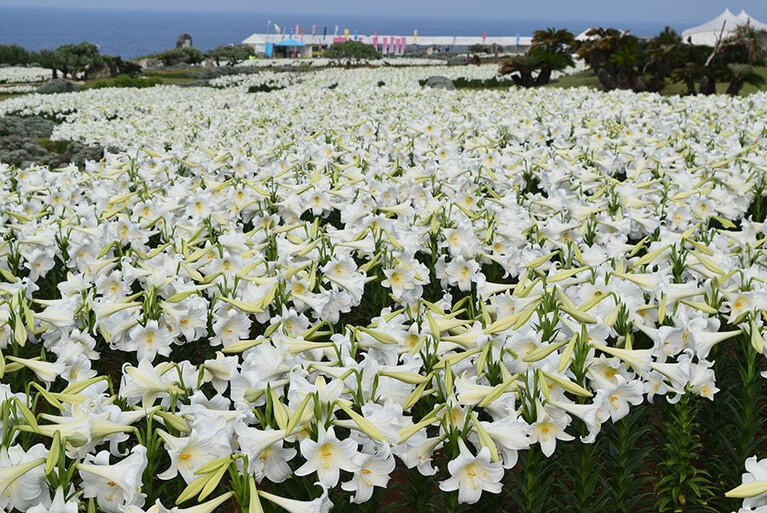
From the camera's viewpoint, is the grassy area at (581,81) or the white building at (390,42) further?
the white building at (390,42)

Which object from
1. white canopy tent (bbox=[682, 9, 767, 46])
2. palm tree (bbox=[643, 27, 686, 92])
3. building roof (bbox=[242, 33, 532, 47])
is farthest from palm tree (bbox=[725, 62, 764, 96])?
building roof (bbox=[242, 33, 532, 47])

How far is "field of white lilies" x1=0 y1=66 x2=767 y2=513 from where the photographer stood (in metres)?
2.31

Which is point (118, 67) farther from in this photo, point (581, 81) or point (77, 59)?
point (581, 81)

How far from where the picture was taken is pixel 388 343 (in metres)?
2.84

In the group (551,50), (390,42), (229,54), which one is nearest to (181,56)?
(229,54)

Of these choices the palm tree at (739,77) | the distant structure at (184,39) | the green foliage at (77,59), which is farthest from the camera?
the distant structure at (184,39)

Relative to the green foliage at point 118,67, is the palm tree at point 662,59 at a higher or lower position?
higher

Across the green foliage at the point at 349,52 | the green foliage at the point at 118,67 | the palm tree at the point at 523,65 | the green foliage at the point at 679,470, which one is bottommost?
the green foliage at the point at 679,470

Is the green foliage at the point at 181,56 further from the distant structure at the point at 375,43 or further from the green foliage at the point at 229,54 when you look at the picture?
the distant structure at the point at 375,43

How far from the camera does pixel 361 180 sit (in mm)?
6262

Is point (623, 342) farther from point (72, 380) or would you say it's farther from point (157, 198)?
point (157, 198)

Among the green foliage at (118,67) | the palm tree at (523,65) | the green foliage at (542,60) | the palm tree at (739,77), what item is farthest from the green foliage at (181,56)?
the palm tree at (739,77)

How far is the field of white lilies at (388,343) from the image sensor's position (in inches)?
90.9

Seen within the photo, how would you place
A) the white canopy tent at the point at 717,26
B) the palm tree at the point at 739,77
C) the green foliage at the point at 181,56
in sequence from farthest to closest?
1. the green foliage at the point at 181,56
2. the white canopy tent at the point at 717,26
3. the palm tree at the point at 739,77
